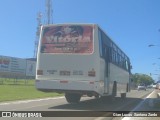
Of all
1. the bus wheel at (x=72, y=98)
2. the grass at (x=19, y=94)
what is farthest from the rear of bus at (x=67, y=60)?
the grass at (x=19, y=94)

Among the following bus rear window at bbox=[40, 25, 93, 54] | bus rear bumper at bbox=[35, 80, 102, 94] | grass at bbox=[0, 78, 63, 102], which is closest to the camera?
bus rear bumper at bbox=[35, 80, 102, 94]

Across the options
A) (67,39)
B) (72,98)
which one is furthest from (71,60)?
(72,98)

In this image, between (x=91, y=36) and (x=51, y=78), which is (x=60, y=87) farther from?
(x=91, y=36)

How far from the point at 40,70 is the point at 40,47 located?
4.16 feet

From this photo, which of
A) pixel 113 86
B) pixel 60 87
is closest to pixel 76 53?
pixel 60 87

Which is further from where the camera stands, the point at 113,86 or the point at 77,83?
the point at 113,86

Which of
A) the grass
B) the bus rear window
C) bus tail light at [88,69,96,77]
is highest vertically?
the bus rear window

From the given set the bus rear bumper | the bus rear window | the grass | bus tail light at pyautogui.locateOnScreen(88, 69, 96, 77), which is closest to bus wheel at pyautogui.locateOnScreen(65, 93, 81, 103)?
the grass

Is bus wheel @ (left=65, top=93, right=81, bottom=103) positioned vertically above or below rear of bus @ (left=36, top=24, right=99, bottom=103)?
below

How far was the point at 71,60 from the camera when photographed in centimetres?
2141

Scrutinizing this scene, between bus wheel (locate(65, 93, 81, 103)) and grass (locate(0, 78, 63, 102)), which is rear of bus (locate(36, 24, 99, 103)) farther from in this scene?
grass (locate(0, 78, 63, 102))

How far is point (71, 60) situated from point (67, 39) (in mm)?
1161

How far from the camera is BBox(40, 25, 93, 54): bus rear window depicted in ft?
70.4

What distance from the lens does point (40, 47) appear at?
72.2ft
